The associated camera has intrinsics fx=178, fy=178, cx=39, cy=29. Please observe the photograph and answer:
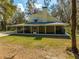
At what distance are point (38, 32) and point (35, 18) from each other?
5010mm

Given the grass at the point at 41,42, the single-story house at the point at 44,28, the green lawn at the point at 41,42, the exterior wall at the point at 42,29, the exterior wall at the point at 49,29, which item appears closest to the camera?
the green lawn at the point at 41,42

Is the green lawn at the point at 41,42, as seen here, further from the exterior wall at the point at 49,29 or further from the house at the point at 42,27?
the exterior wall at the point at 49,29

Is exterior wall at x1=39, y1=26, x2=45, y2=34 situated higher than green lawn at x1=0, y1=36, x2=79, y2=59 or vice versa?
exterior wall at x1=39, y1=26, x2=45, y2=34

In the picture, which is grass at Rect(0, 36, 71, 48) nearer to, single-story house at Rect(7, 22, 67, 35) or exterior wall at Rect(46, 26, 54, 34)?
single-story house at Rect(7, 22, 67, 35)

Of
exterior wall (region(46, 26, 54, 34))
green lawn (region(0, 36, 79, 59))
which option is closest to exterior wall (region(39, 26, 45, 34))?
exterior wall (region(46, 26, 54, 34))

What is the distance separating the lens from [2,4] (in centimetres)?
1948

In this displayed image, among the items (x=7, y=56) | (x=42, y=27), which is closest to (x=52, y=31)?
(x=42, y=27)

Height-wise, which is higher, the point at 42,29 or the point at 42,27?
the point at 42,27

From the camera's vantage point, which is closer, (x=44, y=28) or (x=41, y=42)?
(x=41, y=42)

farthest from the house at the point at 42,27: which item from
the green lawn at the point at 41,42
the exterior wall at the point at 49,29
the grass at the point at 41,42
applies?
the green lawn at the point at 41,42

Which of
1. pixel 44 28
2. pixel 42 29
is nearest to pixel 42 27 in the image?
pixel 42 29

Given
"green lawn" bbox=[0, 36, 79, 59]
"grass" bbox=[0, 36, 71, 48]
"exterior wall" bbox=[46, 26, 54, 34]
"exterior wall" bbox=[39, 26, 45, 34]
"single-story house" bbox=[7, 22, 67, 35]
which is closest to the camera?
"green lawn" bbox=[0, 36, 79, 59]

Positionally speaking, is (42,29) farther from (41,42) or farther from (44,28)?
(41,42)

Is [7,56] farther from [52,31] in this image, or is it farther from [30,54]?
[52,31]
